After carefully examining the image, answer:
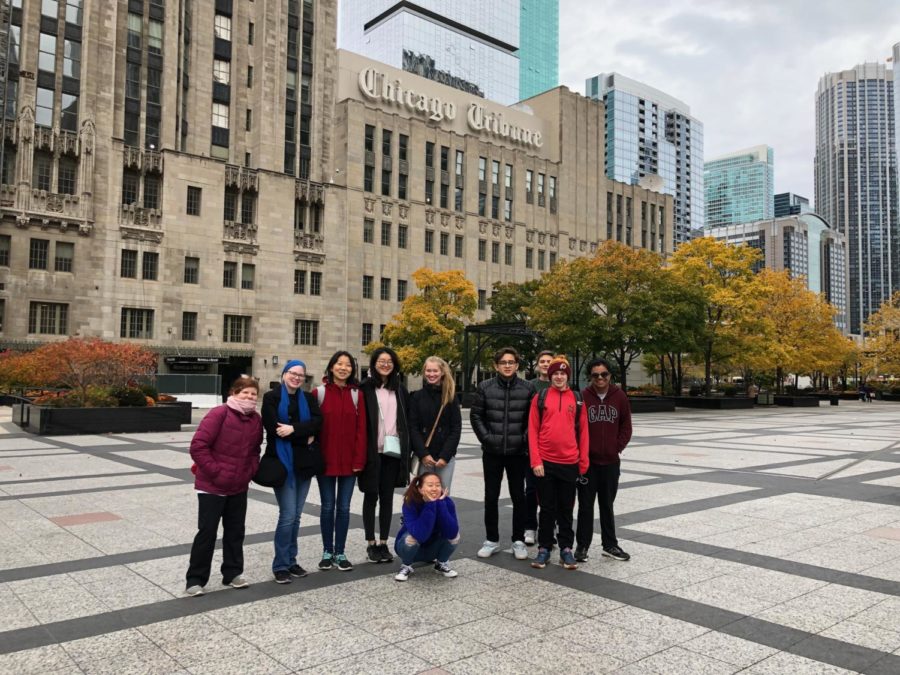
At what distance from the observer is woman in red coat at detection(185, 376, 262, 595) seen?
549 cm

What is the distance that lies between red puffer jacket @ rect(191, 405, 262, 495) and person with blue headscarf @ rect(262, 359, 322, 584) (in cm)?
21

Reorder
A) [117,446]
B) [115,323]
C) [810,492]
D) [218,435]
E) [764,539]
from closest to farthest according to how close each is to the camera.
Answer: [218,435]
[764,539]
[810,492]
[117,446]
[115,323]

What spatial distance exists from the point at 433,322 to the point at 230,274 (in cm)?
1627

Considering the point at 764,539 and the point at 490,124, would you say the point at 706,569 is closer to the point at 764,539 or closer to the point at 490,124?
the point at 764,539

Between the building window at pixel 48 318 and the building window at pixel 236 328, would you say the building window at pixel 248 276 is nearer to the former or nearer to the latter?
the building window at pixel 236 328

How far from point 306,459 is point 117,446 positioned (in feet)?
44.1

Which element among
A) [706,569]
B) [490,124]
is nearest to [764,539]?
[706,569]

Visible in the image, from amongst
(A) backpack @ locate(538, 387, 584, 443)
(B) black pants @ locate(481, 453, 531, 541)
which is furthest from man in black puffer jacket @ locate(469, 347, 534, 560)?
(A) backpack @ locate(538, 387, 584, 443)

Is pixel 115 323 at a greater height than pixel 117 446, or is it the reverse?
pixel 115 323

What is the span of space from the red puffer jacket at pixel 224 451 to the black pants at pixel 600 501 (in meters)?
3.04

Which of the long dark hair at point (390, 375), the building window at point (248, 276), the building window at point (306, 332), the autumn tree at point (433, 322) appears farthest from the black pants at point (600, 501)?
the building window at point (306, 332)

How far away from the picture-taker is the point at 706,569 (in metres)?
6.31

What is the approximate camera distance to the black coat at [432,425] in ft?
21.0

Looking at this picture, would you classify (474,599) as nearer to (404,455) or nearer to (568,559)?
(568,559)
